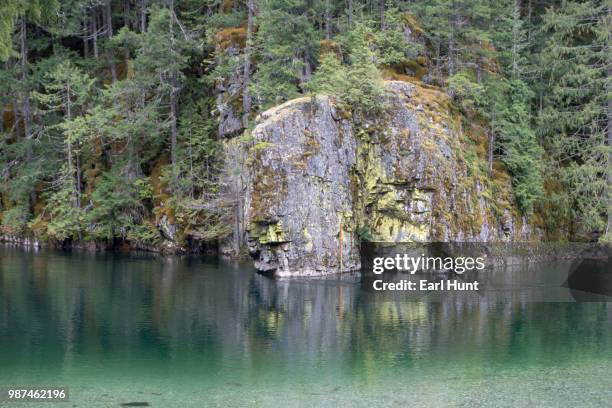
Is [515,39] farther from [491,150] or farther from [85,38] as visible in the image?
[85,38]

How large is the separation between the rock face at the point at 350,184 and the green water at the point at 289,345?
7.45 feet

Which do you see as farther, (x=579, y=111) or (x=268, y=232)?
(x=579, y=111)

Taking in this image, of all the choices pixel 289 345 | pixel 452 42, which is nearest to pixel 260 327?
pixel 289 345

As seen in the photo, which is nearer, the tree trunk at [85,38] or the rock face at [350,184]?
the rock face at [350,184]

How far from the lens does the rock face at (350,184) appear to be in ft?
100

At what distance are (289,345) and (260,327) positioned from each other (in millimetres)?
2331

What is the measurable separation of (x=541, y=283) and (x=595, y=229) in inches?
383

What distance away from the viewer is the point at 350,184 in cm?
3175

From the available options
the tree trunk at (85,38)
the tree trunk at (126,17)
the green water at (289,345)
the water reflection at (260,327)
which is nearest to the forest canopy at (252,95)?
the tree trunk at (126,17)

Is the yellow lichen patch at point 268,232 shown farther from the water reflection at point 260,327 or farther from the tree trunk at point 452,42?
the tree trunk at point 452,42

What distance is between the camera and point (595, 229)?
37531 mm

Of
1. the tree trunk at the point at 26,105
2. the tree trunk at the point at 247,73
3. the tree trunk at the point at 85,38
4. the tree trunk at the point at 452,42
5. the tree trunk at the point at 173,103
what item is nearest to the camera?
the tree trunk at the point at 452,42

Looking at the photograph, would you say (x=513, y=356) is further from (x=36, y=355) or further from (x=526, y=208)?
(x=526, y=208)

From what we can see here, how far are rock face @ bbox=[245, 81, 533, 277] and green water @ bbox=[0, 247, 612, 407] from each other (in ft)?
7.45
